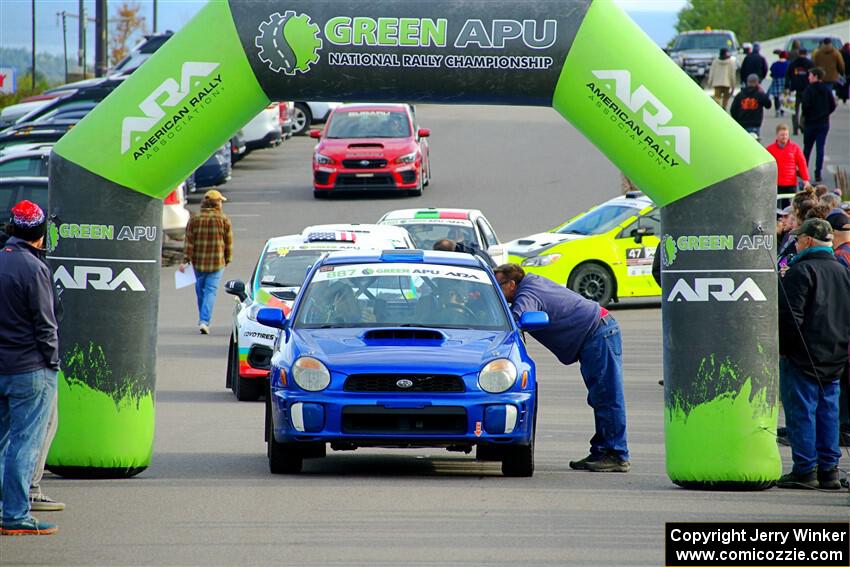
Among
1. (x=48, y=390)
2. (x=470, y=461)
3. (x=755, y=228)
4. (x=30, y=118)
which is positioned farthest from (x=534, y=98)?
(x=30, y=118)

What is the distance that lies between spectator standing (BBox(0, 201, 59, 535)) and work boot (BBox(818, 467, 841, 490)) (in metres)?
5.09

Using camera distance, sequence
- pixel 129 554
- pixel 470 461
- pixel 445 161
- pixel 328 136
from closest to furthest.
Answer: pixel 129 554 → pixel 470 461 → pixel 328 136 → pixel 445 161

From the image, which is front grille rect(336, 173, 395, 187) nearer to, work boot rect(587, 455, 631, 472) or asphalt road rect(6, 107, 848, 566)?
asphalt road rect(6, 107, 848, 566)

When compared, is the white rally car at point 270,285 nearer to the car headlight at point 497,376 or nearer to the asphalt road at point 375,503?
the asphalt road at point 375,503

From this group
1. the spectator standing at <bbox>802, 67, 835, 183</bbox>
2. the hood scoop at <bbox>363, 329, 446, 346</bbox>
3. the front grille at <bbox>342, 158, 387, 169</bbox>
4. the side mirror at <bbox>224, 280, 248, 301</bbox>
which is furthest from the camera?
the front grille at <bbox>342, 158, 387, 169</bbox>

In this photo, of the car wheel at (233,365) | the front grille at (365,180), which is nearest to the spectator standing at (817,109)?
the front grille at (365,180)

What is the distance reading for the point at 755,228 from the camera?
10.6 meters

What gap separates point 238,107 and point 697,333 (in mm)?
3417

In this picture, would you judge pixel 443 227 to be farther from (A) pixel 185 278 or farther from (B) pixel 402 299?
(B) pixel 402 299

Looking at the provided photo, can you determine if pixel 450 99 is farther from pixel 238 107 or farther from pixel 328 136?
pixel 328 136

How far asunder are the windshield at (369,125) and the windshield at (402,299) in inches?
845

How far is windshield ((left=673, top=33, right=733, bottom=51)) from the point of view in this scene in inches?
2088

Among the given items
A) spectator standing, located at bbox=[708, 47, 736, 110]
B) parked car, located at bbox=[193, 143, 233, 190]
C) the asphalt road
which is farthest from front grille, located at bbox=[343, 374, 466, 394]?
spectator standing, located at bbox=[708, 47, 736, 110]

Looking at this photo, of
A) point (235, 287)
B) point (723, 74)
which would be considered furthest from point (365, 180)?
point (235, 287)
